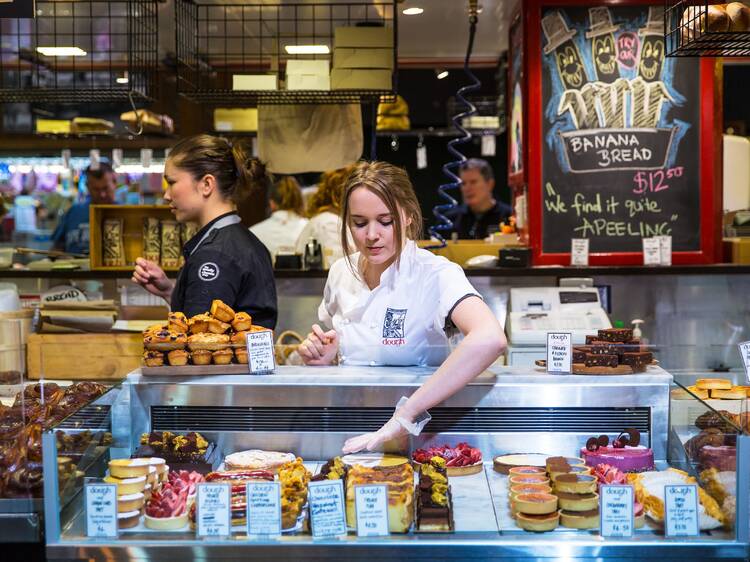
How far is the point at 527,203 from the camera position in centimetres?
566

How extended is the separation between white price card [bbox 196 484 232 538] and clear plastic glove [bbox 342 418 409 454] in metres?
0.45

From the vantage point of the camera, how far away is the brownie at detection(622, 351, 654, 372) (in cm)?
267

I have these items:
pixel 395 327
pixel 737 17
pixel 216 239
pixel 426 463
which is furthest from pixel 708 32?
pixel 426 463

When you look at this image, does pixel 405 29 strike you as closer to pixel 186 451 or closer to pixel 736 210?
pixel 736 210

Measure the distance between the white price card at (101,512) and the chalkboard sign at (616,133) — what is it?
150 inches

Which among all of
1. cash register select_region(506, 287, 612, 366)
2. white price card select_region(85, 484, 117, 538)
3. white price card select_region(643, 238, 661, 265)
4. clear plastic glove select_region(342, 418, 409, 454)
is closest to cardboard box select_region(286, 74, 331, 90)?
cash register select_region(506, 287, 612, 366)

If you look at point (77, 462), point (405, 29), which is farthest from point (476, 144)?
point (77, 462)

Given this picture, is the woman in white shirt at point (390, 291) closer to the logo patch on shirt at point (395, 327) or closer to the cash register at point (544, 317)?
the logo patch on shirt at point (395, 327)

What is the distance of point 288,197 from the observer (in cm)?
734

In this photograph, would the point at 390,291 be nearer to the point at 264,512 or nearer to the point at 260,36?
the point at 264,512

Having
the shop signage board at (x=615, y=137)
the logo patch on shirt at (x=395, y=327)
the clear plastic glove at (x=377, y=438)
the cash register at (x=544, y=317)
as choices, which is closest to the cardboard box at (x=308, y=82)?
the shop signage board at (x=615, y=137)

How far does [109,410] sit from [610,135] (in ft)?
12.4

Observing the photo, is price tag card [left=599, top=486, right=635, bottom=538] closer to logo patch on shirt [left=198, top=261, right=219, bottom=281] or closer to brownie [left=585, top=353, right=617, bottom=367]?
brownie [left=585, top=353, right=617, bottom=367]

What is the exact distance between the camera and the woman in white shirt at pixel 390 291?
2779 mm
